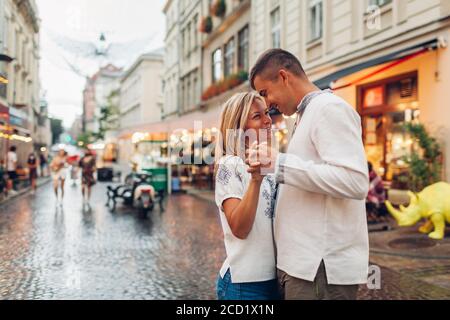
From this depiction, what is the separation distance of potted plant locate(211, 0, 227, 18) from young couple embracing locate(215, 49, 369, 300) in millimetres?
23901

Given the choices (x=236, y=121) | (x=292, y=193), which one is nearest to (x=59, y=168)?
(x=236, y=121)

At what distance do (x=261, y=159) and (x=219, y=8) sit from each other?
24384mm

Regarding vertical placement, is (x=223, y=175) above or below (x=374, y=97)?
below

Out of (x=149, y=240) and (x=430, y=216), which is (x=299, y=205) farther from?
(x=149, y=240)

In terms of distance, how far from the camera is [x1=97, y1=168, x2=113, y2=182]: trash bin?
99.2 ft

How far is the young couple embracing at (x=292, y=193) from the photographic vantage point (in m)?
1.68

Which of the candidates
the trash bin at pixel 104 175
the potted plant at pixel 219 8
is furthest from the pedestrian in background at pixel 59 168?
the trash bin at pixel 104 175

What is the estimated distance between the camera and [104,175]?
3025 cm

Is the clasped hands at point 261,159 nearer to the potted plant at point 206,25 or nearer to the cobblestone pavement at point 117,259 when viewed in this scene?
the cobblestone pavement at point 117,259

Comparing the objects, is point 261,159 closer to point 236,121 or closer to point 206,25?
point 236,121

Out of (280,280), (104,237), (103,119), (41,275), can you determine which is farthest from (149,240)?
(103,119)

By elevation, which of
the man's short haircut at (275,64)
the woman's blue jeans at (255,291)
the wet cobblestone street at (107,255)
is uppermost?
the man's short haircut at (275,64)
